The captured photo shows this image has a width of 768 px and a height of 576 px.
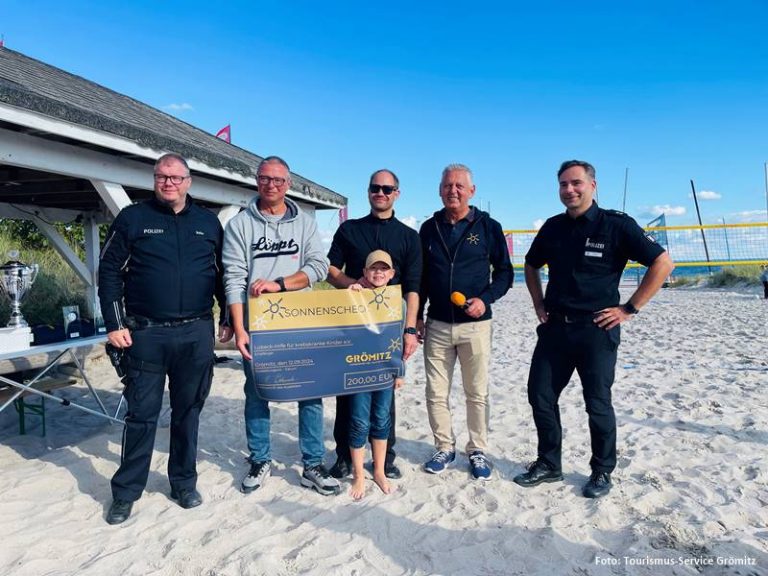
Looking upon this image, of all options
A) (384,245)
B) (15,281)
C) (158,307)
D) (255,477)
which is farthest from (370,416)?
(15,281)

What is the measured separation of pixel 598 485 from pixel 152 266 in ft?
10.1

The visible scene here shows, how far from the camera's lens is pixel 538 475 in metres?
3.40

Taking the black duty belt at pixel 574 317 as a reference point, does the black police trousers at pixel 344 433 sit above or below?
→ below

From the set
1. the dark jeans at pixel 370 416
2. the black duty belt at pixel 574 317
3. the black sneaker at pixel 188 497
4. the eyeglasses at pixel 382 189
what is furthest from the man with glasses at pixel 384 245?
the black sneaker at pixel 188 497

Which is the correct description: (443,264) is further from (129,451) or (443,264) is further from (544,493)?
(129,451)

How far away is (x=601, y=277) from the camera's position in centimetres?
312

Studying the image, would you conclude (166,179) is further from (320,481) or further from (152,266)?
(320,481)

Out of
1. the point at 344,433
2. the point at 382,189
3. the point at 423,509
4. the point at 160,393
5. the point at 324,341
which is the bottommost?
the point at 423,509

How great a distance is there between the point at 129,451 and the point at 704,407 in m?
4.93

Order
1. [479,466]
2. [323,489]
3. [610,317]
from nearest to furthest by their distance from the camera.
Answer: [610,317]
[323,489]
[479,466]

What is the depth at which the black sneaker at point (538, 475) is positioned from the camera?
3.37 meters

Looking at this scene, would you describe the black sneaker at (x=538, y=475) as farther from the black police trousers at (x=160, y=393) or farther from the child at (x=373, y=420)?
the black police trousers at (x=160, y=393)

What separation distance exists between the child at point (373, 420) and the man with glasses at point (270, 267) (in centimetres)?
22

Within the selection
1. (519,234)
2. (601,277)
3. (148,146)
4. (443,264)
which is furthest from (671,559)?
(519,234)
